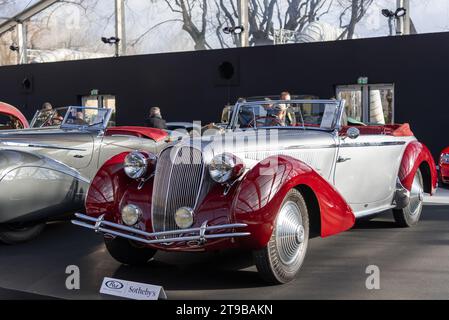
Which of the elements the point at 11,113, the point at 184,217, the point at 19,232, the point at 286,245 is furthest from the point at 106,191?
the point at 11,113

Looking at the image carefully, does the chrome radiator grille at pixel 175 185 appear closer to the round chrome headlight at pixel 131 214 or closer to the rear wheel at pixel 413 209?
the round chrome headlight at pixel 131 214

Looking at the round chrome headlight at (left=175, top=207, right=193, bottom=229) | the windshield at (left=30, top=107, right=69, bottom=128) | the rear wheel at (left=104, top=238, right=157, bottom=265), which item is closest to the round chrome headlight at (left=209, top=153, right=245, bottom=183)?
the round chrome headlight at (left=175, top=207, right=193, bottom=229)

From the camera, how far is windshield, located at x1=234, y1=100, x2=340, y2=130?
542 centimetres

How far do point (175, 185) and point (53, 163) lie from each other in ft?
7.15

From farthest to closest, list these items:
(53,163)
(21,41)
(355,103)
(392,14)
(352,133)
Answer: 1. (21,41)
2. (392,14)
3. (355,103)
4. (53,163)
5. (352,133)

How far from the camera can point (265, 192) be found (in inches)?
152

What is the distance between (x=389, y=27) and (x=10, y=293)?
42.8 feet

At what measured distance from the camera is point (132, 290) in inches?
146

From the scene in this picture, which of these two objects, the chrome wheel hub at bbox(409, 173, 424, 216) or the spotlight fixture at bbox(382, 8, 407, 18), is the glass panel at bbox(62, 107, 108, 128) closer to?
the chrome wheel hub at bbox(409, 173, 424, 216)

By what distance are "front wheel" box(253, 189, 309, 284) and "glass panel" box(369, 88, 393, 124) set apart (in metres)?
9.83

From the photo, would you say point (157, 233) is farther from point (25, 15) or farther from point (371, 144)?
point (25, 15)

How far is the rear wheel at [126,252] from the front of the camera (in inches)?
180
